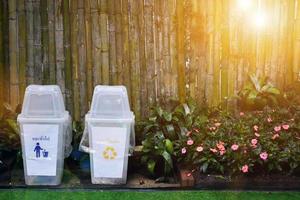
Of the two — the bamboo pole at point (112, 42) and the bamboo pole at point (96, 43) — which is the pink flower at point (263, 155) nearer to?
the bamboo pole at point (112, 42)

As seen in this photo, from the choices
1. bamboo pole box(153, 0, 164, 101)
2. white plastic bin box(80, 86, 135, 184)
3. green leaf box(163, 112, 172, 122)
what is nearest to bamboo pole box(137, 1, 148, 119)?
bamboo pole box(153, 0, 164, 101)

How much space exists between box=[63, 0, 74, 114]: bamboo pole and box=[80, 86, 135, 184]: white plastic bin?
1317 millimetres

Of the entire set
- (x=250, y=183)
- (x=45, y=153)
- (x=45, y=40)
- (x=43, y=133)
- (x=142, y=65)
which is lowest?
(x=250, y=183)

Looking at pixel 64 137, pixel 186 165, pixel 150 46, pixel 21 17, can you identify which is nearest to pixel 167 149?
pixel 186 165

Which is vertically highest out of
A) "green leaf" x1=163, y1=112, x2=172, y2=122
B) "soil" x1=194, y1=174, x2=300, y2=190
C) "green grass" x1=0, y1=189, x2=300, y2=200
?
"green leaf" x1=163, y1=112, x2=172, y2=122

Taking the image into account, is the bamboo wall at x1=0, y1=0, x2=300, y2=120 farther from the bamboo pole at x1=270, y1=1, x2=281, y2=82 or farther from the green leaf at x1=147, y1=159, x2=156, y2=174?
the green leaf at x1=147, y1=159, x2=156, y2=174

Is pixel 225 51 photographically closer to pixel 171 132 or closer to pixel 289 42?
pixel 289 42

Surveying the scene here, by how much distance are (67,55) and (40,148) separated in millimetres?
1680

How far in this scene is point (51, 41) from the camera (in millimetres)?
6707

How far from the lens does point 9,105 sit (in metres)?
6.58

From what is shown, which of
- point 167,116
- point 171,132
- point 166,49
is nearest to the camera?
point 171,132

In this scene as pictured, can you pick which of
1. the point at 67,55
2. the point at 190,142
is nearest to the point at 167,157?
the point at 190,142

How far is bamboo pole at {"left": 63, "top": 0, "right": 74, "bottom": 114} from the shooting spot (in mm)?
6668

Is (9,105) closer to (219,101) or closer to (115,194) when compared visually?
(115,194)
